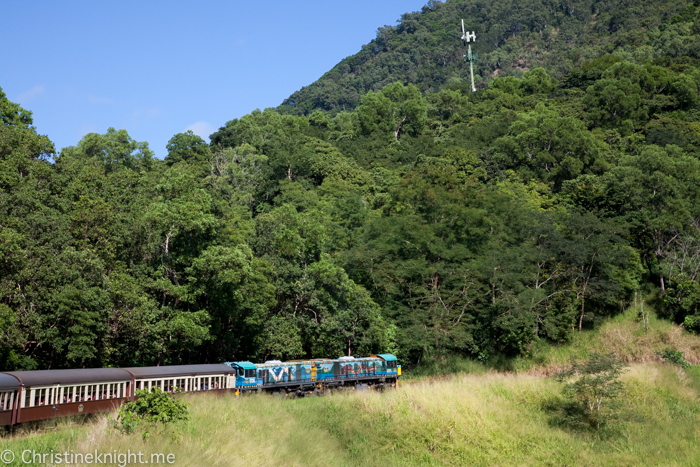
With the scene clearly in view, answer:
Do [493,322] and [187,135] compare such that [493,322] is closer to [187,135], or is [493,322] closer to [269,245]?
[269,245]

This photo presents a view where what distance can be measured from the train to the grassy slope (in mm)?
1040

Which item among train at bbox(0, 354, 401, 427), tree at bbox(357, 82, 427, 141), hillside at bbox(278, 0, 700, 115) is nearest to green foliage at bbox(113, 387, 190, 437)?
train at bbox(0, 354, 401, 427)

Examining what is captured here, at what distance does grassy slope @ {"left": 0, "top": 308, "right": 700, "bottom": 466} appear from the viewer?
1766 centimetres

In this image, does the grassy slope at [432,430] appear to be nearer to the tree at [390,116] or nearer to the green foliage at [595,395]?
the green foliage at [595,395]

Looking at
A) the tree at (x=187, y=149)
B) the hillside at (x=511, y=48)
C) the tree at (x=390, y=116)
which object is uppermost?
the hillside at (x=511, y=48)

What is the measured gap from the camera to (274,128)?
85.1 meters

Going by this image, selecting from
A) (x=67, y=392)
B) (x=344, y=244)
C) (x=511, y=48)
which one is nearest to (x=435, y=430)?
(x=67, y=392)

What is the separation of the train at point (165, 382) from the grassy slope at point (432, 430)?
104 cm

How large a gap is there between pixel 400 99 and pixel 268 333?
261 feet

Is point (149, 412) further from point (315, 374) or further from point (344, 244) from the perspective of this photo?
point (344, 244)

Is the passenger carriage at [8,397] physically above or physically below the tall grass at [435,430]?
above

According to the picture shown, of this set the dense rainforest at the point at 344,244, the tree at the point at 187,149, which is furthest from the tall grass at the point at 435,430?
the tree at the point at 187,149

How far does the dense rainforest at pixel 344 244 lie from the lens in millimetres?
30781

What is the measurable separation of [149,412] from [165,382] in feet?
31.9
